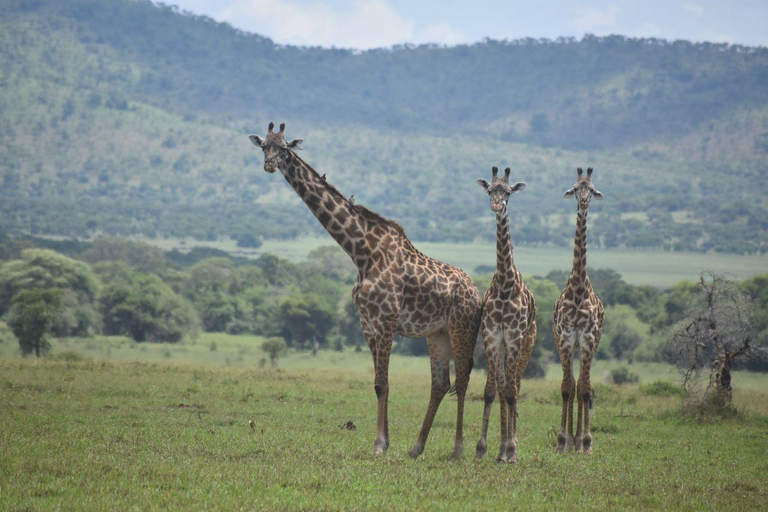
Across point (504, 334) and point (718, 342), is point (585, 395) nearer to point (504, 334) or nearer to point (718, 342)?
point (504, 334)

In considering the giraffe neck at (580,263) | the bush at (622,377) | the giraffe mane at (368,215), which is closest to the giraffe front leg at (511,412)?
Answer: the giraffe mane at (368,215)

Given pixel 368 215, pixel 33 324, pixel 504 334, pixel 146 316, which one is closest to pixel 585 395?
pixel 504 334

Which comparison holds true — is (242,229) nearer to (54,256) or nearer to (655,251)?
(655,251)

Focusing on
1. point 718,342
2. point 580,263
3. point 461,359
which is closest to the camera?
point 461,359

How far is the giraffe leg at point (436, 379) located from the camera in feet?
40.9

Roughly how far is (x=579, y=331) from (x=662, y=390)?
494 inches

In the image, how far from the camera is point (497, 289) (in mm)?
12422

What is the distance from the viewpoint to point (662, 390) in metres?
25.6

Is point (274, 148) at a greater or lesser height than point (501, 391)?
greater

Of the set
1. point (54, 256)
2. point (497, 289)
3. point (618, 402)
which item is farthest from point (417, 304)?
point (54, 256)

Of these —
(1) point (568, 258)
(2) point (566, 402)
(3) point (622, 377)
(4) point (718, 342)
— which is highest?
(1) point (568, 258)

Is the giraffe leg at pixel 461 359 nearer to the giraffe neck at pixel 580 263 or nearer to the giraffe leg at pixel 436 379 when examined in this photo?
the giraffe leg at pixel 436 379

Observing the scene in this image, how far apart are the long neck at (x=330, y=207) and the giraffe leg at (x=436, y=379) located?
5.27 feet

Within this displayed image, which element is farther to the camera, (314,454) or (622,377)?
(622,377)
